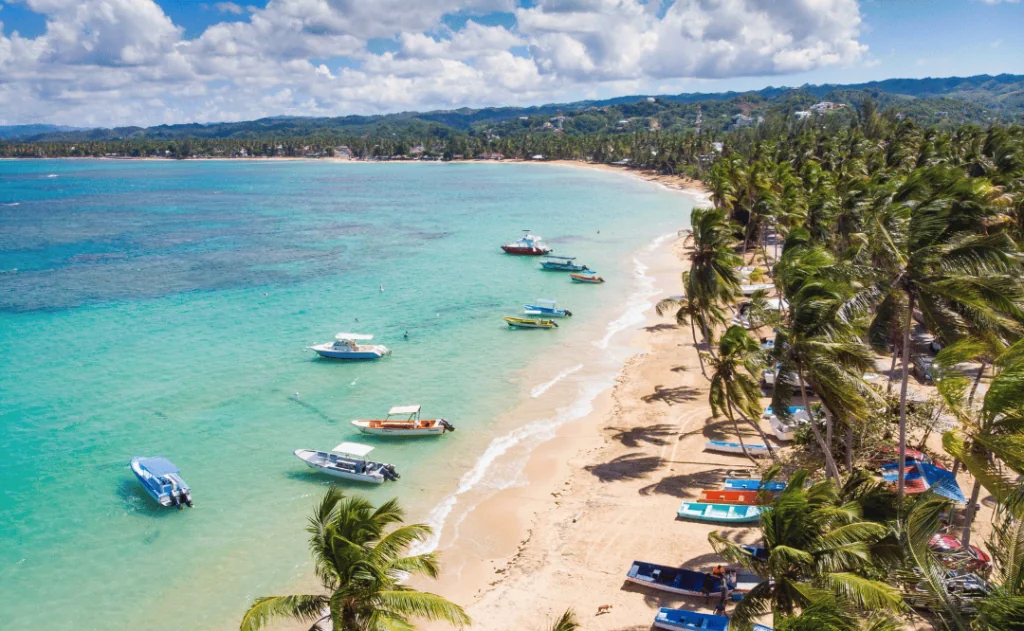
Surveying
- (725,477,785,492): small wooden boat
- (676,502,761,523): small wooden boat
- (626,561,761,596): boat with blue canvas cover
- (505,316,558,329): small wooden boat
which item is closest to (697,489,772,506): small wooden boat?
(725,477,785,492): small wooden boat

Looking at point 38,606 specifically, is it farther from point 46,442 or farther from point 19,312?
point 19,312

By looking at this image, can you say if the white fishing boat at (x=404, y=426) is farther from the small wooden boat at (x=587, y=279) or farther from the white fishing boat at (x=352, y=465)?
the small wooden boat at (x=587, y=279)

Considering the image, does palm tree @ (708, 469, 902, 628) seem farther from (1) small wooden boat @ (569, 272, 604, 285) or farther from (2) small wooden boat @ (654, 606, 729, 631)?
(1) small wooden boat @ (569, 272, 604, 285)

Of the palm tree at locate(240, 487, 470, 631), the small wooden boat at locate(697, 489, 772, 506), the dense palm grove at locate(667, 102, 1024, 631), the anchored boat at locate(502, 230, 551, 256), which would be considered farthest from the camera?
the anchored boat at locate(502, 230, 551, 256)

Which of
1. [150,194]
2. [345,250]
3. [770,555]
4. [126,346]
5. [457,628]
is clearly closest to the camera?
[770,555]

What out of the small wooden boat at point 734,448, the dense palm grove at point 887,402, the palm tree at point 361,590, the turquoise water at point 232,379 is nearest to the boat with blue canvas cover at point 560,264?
the turquoise water at point 232,379

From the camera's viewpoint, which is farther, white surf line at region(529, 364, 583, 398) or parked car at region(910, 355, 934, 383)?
white surf line at region(529, 364, 583, 398)

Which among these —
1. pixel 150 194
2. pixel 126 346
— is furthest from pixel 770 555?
pixel 150 194
